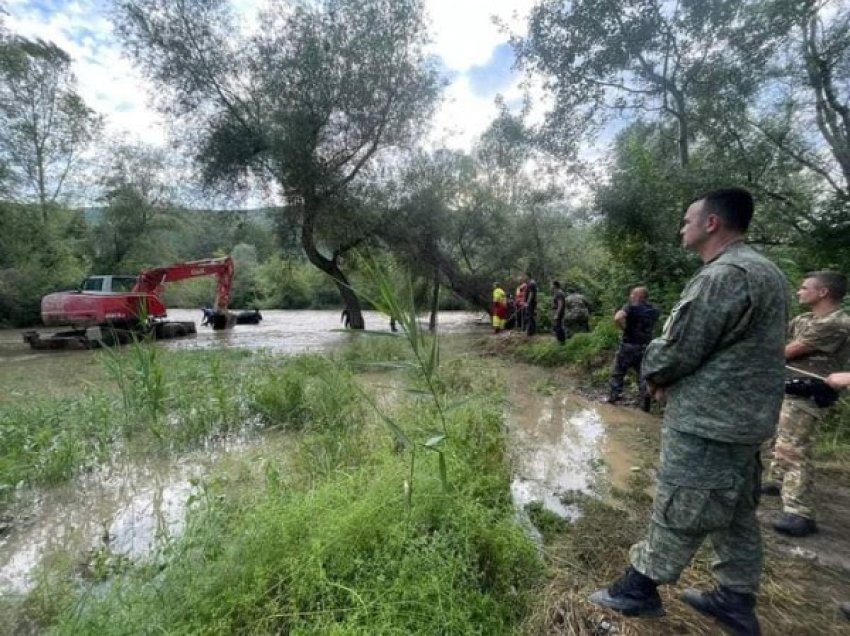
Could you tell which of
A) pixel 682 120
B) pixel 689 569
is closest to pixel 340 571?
pixel 689 569

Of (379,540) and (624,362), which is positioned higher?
(624,362)

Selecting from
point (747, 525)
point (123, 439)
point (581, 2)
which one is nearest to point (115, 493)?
point (123, 439)

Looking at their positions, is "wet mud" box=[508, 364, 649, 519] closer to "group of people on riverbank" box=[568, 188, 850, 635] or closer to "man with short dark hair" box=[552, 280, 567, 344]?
"group of people on riverbank" box=[568, 188, 850, 635]

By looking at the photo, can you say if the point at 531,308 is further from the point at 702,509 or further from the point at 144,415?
the point at 702,509

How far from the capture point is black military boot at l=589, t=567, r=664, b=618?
1.64m

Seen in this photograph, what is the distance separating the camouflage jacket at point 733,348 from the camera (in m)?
1.44

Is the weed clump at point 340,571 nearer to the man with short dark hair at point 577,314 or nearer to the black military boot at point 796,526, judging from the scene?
the black military boot at point 796,526

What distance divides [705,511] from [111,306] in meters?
14.0

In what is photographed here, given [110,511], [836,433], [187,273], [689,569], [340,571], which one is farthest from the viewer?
[187,273]

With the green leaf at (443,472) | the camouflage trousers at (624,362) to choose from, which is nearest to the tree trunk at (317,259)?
the camouflage trousers at (624,362)

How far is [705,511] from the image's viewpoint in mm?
1482

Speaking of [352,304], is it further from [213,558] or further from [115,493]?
[213,558]

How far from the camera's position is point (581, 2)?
Result: 7.43 metres

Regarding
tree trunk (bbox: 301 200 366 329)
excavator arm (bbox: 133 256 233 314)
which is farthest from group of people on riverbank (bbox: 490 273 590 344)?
excavator arm (bbox: 133 256 233 314)
